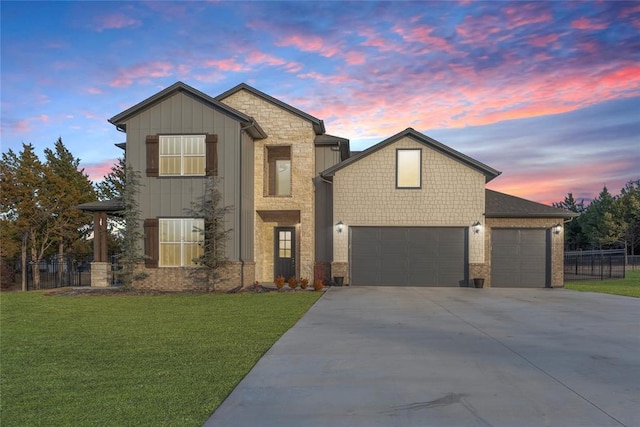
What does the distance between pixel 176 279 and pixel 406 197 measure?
9.87 m

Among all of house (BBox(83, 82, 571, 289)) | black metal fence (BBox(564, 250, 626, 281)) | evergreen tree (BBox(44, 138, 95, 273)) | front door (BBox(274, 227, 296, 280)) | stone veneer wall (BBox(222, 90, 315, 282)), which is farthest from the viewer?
black metal fence (BBox(564, 250, 626, 281))

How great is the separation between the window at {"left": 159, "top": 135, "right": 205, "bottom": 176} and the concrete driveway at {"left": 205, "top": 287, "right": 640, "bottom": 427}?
9.06m

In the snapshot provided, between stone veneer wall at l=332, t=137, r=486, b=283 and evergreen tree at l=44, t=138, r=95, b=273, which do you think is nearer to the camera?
stone veneer wall at l=332, t=137, r=486, b=283

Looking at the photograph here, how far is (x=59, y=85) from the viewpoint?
16781mm

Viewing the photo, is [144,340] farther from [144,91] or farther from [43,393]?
[144,91]

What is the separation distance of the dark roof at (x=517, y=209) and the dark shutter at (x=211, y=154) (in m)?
11.3

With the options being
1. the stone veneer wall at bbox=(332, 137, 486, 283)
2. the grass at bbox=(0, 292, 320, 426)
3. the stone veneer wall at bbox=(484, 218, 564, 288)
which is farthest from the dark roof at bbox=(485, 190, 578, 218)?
the grass at bbox=(0, 292, 320, 426)

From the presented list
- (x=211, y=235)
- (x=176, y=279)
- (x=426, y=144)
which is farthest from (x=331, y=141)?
(x=176, y=279)

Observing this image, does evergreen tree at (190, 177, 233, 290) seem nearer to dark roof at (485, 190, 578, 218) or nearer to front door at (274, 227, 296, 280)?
front door at (274, 227, 296, 280)

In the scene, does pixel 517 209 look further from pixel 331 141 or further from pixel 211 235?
pixel 211 235

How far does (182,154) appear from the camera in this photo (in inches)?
727

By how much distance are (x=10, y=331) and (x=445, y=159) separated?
16.4m

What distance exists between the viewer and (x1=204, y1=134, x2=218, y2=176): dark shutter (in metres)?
18.2

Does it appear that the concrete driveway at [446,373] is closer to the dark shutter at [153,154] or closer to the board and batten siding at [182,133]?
the board and batten siding at [182,133]
